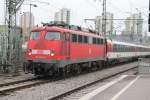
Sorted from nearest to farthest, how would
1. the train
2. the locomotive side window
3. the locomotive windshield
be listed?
the train → the locomotive windshield → the locomotive side window

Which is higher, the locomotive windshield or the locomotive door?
the locomotive windshield

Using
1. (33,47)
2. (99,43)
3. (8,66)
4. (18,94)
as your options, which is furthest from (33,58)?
(99,43)

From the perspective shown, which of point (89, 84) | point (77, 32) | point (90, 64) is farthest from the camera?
point (90, 64)

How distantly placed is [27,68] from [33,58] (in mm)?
719

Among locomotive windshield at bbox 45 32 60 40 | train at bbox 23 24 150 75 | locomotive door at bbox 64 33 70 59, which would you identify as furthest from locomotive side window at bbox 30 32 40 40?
locomotive door at bbox 64 33 70 59

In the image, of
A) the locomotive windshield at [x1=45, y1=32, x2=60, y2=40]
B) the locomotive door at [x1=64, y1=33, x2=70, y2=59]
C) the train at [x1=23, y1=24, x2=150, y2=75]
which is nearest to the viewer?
the train at [x1=23, y1=24, x2=150, y2=75]

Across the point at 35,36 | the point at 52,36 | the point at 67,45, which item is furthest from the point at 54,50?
the point at 35,36

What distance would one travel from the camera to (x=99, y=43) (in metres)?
32.6

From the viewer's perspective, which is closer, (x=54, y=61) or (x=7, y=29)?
(x=54, y=61)

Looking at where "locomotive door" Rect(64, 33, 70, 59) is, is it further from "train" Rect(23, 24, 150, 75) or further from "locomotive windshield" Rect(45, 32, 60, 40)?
"locomotive windshield" Rect(45, 32, 60, 40)

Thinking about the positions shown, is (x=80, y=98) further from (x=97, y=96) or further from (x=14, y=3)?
(x=14, y=3)

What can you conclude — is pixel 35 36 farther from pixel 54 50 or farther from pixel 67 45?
pixel 67 45

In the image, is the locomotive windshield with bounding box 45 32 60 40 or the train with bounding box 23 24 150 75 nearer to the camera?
the train with bounding box 23 24 150 75

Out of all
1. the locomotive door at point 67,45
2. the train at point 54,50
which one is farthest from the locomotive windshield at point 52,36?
the locomotive door at point 67,45
